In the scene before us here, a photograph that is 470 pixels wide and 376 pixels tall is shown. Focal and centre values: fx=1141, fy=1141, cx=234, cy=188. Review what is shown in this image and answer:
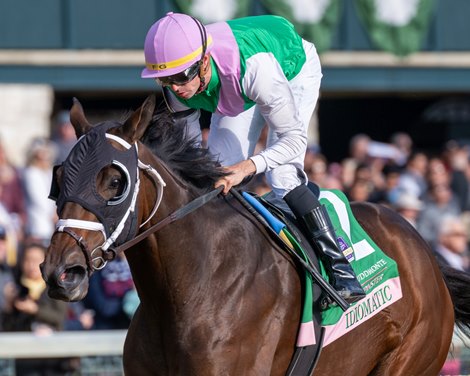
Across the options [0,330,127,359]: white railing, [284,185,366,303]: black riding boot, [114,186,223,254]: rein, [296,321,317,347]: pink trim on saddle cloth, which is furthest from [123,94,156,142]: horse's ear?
[0,330,127,359]: white railing

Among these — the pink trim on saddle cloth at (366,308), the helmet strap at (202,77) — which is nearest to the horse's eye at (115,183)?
the helmet strap at (202,77)

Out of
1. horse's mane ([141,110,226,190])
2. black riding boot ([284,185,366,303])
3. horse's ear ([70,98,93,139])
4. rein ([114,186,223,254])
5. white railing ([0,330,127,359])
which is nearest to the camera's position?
rein ([114,186,223,254])

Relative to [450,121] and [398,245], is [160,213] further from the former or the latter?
[450,121]

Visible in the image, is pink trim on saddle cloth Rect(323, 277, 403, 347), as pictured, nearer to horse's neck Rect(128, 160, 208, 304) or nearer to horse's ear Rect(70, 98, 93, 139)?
horse's neck Rect(128, 160, 208, 304)

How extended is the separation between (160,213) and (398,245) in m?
1.52

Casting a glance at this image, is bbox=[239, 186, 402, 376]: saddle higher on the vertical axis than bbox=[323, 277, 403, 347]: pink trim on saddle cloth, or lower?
higher

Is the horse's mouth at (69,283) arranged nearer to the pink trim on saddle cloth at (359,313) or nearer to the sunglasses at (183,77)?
the sunglasses at (183,77)

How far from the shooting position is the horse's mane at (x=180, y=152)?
14.2 feet

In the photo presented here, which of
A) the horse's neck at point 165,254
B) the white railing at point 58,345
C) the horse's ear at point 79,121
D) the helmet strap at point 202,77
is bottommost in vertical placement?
the white railing at point 58,345

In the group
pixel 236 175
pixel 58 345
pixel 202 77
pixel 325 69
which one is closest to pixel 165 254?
pixel 236 175

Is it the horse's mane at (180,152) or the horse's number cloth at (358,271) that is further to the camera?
the horse's number cloth at (358,271)

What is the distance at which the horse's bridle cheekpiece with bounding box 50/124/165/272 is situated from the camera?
12.5 ft

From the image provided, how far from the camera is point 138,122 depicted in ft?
13.2

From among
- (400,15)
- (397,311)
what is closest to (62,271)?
(397,311)
